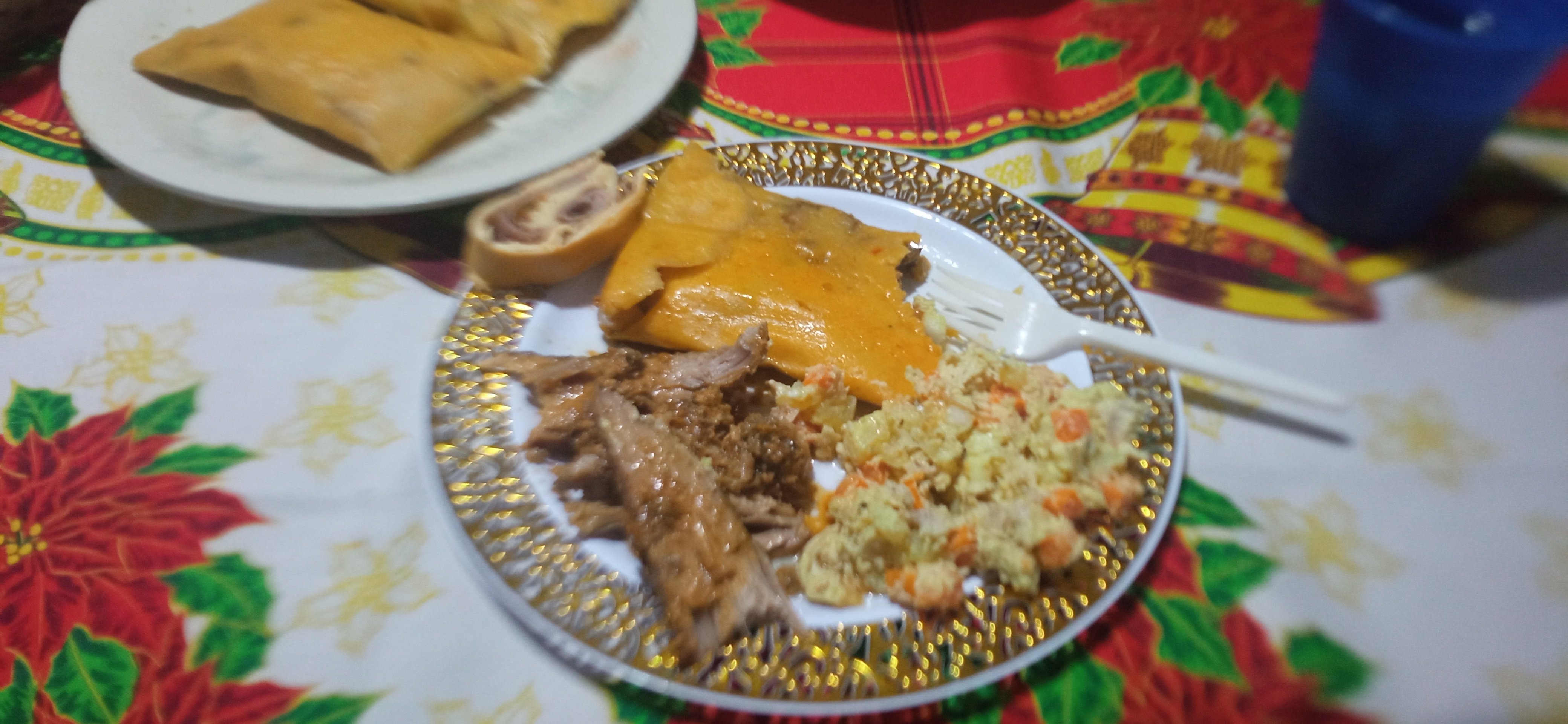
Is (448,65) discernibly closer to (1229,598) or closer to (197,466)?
(197,466)

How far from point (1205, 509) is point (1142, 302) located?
238mm

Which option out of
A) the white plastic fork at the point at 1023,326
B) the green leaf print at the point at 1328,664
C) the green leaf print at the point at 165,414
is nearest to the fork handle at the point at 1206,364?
the white plastic fork at the point at 1023,326

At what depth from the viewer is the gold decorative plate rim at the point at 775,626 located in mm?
551

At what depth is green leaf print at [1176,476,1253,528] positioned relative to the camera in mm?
510

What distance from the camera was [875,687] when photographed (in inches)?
21.8

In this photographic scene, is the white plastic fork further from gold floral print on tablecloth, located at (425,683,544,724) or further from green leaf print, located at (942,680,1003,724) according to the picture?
gold floral print on tablecloth, located at (425,683,544,724)

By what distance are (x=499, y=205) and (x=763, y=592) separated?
505 mm

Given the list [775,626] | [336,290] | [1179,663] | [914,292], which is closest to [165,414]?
[336,290]

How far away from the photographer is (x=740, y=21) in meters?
1.20

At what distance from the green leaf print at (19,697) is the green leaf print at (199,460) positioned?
17 cm

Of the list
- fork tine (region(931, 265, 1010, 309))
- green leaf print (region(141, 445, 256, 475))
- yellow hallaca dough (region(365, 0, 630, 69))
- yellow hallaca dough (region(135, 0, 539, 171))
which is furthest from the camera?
yellow hallaca dough (region(365, 0, 630, 69))

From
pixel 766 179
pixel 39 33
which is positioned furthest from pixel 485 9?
pixel 39 33

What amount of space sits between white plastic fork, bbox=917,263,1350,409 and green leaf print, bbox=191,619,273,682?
2.14 feet

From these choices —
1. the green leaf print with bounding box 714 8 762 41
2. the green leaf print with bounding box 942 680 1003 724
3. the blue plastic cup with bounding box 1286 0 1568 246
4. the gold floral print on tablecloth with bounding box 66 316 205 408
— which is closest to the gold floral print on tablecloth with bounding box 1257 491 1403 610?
the blue plastic cup with bounding box 1286 0 1568 246
